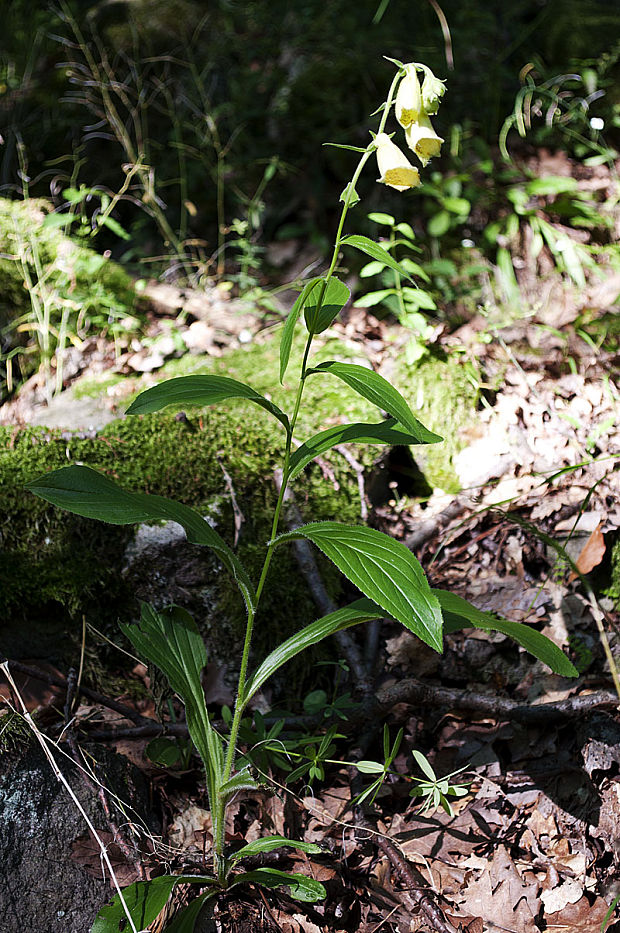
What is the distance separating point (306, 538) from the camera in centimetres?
161

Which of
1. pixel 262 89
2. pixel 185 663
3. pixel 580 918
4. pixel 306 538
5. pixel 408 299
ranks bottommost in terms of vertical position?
pixel 580 918

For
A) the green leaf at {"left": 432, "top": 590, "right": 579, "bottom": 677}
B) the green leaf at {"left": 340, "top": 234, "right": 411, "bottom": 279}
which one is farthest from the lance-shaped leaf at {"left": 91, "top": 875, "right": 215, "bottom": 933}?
the green leaf at {"left": 340, "top": 234, "right": 411, "bottom": 279}

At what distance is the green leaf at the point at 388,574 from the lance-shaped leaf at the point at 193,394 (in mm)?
314

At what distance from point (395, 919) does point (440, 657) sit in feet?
2.79

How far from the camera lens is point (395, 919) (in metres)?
1.64

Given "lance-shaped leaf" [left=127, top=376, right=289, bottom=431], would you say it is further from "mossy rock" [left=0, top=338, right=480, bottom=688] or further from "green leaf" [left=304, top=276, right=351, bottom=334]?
"mossy rock" [left=0, top=338, right=480, bottom=688]

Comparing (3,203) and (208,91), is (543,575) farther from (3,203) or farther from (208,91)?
(208,91)

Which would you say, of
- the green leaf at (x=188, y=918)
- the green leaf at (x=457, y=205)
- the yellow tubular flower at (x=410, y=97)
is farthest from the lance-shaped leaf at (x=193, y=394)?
the green leaf at (x=457, y=205)

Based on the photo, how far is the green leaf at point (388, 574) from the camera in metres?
1.31

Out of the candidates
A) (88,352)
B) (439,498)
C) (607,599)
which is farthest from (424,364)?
(88,352)

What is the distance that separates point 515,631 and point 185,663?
888mm

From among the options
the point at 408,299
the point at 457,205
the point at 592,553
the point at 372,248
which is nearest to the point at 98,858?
the point at 372,248

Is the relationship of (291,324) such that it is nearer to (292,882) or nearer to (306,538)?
(306,538)

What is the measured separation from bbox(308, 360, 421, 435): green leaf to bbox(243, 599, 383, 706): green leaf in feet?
1.50
